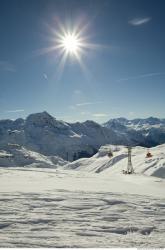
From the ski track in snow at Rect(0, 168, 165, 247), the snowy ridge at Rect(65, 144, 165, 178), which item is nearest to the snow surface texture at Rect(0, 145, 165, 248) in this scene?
the ski track in snow at Rect(0, 168, 165, 247)

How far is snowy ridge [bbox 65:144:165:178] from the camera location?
233 feet

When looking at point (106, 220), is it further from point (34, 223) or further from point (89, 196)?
point (89, 196)

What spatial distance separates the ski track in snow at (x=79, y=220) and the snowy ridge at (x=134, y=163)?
49.4 m

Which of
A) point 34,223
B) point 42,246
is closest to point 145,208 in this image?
point 34,223

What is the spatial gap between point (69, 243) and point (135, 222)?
2999 millimetres

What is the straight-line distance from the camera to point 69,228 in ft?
27.6

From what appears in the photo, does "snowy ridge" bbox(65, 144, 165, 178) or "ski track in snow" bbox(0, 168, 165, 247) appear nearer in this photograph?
"ski track in snow" bbox(0, 168, 165, 247)

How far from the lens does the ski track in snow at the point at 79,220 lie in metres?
7.33

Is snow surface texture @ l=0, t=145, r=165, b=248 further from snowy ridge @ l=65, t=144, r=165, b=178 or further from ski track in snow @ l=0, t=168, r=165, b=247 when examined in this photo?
snowy ridge @ l=65, t=144, r=165, b=178

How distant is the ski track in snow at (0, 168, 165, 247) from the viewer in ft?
24.0

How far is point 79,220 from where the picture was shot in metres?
9.28

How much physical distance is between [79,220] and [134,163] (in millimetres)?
91855

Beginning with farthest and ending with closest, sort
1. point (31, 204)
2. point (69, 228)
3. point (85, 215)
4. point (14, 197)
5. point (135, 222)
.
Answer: point (14, 197) < point (31, 204) < point (85, 215) < point (135, 222) < point (69, 228)

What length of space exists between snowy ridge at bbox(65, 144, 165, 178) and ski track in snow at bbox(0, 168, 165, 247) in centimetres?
4935
